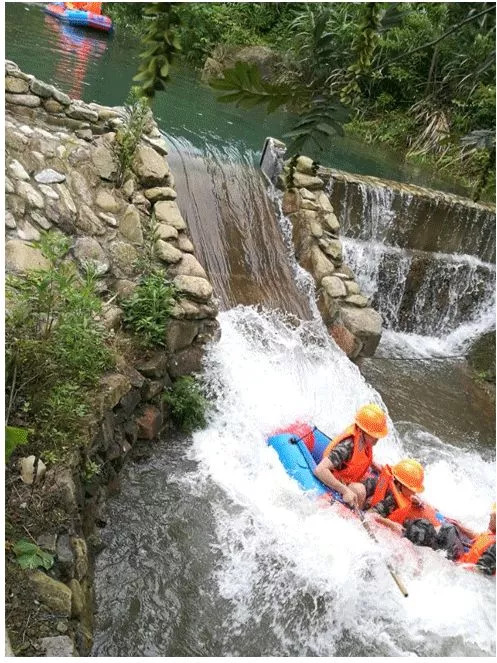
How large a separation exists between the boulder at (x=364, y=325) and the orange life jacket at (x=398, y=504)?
2.28 m

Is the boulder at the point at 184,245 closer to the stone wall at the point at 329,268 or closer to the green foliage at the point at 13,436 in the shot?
the stone wall at the point at 329,268

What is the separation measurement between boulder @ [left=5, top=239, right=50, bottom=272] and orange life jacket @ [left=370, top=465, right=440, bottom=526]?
2.84 metres

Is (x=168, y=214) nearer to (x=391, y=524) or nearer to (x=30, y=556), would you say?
(x=391, y=524)

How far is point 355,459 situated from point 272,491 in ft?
2.14

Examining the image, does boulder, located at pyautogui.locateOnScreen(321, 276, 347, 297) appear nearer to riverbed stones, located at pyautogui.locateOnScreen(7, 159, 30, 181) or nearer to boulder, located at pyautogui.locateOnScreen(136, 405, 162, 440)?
boulder, located at pyautogui.locateOnScreen(136, 405, 162, 440)

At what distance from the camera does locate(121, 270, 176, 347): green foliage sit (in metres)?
4.47

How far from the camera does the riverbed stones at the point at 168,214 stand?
5457mm

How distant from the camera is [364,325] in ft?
21.7

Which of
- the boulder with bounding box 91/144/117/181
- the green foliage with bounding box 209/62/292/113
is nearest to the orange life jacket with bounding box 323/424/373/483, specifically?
the boulder with bounding box 91/144/117/181

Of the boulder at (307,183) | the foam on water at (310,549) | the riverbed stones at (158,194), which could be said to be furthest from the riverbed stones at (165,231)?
the boulder at (307,183)

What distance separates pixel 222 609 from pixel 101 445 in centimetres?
119

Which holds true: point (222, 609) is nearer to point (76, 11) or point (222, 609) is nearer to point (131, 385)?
point (131, 385)

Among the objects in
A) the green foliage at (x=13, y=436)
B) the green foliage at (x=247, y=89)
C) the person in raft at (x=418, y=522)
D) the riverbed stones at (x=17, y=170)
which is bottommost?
the person in raft at (x=418, y=522)

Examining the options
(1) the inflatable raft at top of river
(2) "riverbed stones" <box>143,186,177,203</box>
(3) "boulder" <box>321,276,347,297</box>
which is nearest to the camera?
(2) "riverbed stones" <box>143,186,177,203</box>
